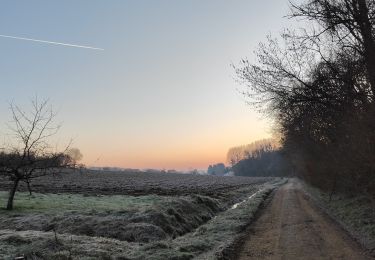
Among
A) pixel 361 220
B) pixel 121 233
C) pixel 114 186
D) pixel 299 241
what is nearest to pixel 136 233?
pixel 121 233

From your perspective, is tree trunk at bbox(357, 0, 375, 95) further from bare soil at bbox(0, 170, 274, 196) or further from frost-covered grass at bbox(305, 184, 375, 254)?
bare soil at bbox(0, 170, 274, 196)

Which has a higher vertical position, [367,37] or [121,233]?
[367,37]

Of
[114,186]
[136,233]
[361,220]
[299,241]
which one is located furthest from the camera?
[114,186]

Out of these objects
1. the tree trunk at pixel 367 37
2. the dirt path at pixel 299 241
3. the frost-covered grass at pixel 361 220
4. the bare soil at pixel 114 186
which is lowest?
the dirt path at pixel 299 241

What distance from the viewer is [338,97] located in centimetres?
2244

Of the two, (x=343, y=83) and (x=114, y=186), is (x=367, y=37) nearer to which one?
(x=343, y=83)

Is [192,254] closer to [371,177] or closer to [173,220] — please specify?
[173,220]

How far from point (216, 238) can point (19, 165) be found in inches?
675

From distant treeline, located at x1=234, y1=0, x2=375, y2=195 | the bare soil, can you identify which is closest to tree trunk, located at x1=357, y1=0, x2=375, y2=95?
distant treeline, located at x1=234, y1=0, x2=375, y2=195

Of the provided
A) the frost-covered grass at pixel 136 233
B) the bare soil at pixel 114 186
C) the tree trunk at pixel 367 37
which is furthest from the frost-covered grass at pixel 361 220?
the bare soil at pixel 114 186

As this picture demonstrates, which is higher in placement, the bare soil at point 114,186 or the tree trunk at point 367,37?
the tree trunk at point 367,37

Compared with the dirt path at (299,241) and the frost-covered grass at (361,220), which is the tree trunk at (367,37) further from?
the dirt path at (299,241)

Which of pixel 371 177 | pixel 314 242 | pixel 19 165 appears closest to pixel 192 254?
pixel 314 242

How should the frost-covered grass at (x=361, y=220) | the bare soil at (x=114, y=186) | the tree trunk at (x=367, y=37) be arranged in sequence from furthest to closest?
the bare soil at (x=114, y=186), the tree trunk at (x=367, y=37), the frost-covered grass at (x=361, y=220)
